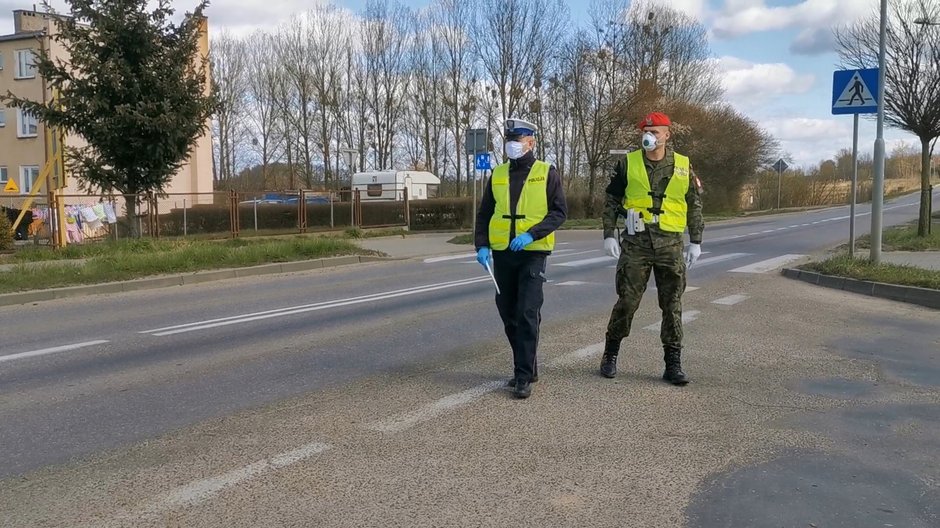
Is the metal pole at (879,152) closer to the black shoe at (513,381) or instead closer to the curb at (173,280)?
the black shoe at (513,381)

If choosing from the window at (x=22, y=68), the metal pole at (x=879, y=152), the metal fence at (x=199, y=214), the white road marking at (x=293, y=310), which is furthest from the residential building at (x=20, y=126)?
the metal pole at (x=879, y=152)

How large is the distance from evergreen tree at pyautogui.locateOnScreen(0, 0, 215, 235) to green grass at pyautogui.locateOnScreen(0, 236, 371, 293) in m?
2.11

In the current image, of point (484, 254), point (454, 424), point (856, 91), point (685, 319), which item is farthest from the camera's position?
point (856, 91)

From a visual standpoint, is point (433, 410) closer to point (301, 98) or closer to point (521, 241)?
point (521, 241)

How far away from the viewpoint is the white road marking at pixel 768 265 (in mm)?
14508

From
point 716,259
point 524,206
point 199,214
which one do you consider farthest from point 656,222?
point 199,214

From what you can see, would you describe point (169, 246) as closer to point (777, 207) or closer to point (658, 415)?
point (658, 415)

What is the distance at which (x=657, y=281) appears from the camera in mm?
5727

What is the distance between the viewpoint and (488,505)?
3574 mm

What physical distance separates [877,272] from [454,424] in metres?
9.53

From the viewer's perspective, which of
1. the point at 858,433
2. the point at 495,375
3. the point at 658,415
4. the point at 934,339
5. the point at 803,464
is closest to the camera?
the point at 803,464

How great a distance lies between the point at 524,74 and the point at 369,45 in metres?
11.4

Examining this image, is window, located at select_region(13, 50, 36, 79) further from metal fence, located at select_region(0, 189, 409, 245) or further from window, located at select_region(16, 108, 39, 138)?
metal fence, located at select_region(0, 189, 409, 245)

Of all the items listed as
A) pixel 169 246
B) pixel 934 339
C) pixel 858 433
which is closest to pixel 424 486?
pixel 858 433
